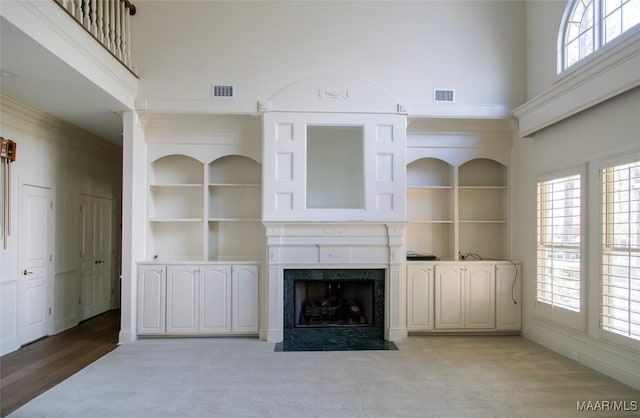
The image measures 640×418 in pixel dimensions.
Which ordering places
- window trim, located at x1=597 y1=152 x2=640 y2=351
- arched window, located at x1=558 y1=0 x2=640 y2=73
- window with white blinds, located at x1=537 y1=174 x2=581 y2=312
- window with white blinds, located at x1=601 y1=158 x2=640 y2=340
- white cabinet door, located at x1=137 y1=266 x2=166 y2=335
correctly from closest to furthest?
window with white blinds, located at x1=601 y1=158 x2=640 y2=340 → window trim, located at x1=597 y1=152 x2=640 y2=351 → arched window, located at x1=558 y1=0 x2=640 y2=73 → window with white blinds, located at x1=537 y1=174 x2=581 y2=312 → white cabinet door, located at x1=137 y1=266 x2=166 y2=335

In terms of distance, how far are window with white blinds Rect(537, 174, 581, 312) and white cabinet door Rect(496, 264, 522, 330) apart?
350 millimetres

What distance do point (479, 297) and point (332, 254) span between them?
81.7 inches

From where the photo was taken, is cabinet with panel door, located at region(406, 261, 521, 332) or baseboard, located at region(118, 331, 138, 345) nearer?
baseboard, located at region(118, 331, 138, 345)

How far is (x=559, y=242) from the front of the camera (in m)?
4.19

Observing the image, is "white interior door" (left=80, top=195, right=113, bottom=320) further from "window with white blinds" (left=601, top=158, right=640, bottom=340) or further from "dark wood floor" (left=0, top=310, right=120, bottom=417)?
"window with white blinds" (left=601, top=158, right=640, bottom=340)

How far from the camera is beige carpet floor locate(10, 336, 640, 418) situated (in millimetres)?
2883

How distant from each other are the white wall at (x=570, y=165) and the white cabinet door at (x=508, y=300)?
94 millimetres

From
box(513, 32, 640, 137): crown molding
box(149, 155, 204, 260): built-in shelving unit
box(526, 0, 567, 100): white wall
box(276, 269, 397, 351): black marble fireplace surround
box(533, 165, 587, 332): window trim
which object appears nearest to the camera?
box(513, 32, 640, 137): crown molding

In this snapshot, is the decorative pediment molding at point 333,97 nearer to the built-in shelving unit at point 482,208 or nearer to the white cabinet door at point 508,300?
the built-in shelving unit at point 482,208

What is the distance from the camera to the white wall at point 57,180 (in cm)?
420

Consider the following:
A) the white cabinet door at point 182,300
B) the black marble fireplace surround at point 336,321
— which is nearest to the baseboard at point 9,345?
the white cabinet door at point 182,300

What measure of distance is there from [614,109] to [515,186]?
68.3 inches

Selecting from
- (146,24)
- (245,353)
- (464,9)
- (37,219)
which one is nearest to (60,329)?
(37,219)

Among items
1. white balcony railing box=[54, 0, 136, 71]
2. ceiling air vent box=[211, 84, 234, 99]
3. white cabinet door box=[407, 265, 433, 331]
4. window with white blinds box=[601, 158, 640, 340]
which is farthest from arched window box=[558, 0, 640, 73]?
white balcony railing box=[54, 0, 136, 71]
